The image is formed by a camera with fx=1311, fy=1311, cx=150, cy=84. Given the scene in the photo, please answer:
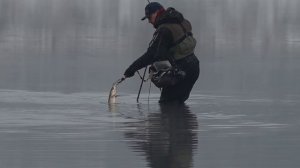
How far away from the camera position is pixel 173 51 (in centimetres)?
1573

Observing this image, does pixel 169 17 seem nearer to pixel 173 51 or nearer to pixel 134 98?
pixel 173 51

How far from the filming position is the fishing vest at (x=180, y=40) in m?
15.6

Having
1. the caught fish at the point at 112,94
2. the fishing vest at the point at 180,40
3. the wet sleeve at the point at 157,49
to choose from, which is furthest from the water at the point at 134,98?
the fishing vest at the point at 180,40

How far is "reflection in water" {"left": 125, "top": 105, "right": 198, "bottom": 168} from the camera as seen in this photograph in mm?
10926

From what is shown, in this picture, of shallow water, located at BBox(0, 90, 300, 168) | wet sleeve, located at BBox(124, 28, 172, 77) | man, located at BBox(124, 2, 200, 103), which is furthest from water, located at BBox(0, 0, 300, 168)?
wet sleeve, located at BBox(124, 28, 172, 77)

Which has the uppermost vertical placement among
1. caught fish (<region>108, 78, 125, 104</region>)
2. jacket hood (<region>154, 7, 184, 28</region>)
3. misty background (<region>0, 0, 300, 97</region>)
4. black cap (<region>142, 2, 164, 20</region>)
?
black cap (<region>142, 2, 164, 20</region>)

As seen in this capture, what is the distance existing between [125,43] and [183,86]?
8337 mm

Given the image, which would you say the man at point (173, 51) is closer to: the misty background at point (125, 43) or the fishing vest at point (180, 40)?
the fishing vest at point (180, 40)

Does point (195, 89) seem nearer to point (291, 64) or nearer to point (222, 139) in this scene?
point (291, 64)

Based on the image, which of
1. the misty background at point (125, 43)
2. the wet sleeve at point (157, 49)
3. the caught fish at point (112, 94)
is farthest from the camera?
the misty background at point (125, 43)

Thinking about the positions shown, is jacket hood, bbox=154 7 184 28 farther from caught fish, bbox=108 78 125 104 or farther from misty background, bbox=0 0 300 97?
misty background, bbox=0 0 300 97

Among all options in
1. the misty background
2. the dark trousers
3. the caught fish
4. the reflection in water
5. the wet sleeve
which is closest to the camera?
the reflection in water

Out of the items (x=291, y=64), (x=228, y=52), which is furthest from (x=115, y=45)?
(x=291, y=64)

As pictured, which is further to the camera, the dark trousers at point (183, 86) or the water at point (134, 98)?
the dark trousers at point (183, 86)
